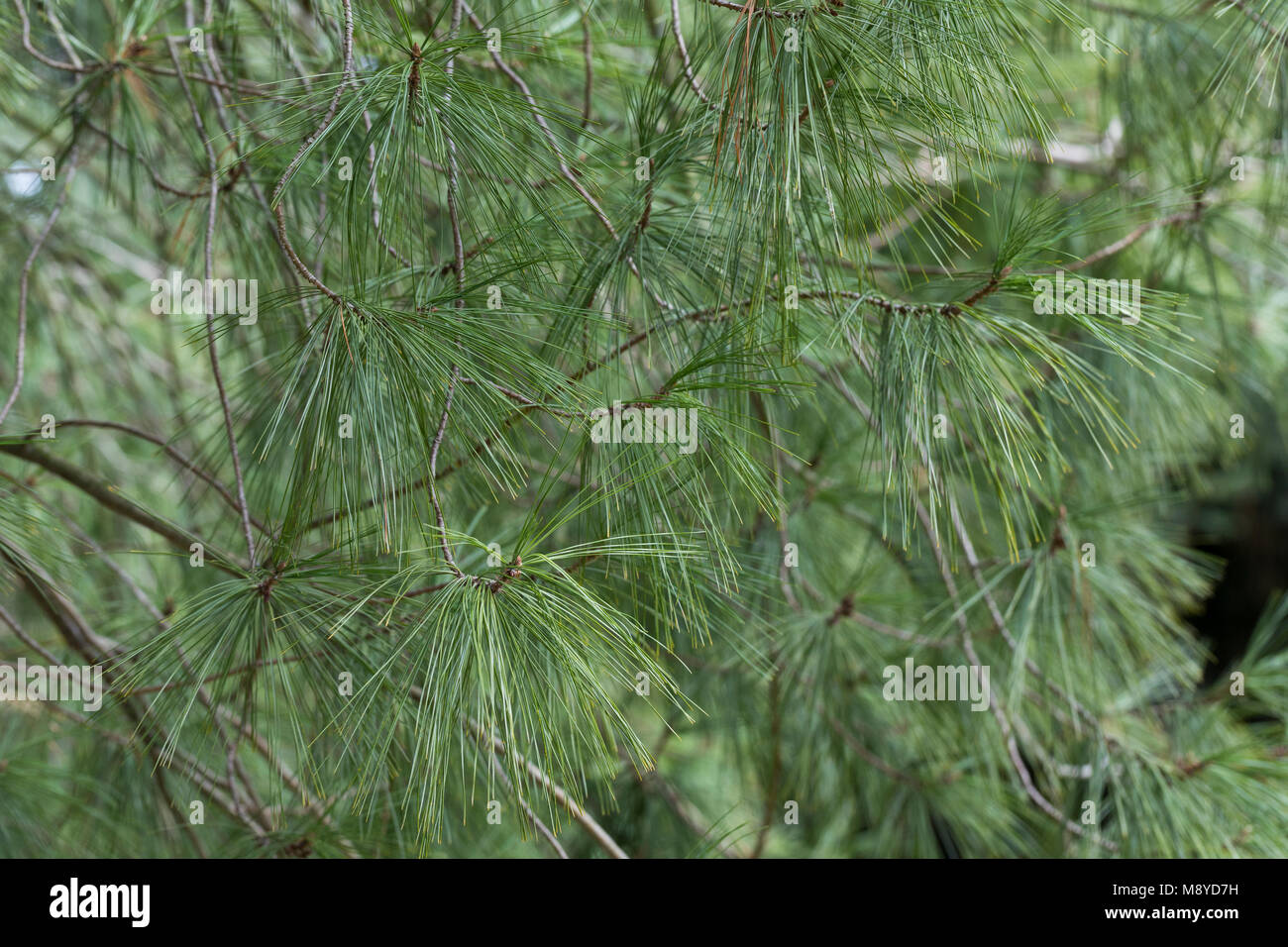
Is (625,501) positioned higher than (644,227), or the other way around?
(644,227)

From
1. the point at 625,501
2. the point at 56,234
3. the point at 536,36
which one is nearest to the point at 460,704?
the point at 625,501

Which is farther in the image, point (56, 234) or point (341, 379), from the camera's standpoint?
point (56, 234)

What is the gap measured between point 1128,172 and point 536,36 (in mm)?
884

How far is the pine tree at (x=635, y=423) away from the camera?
0.58 meters

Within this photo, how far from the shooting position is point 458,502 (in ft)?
2.79

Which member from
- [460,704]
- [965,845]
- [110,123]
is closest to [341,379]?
[460,704]

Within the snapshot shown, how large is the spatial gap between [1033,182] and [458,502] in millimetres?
1028

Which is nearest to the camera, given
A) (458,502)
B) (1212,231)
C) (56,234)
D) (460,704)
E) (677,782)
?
(460,704)

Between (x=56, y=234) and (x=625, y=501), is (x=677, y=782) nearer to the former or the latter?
(x=625, y=501)

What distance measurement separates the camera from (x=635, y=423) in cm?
62

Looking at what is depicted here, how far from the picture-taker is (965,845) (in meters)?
1.17

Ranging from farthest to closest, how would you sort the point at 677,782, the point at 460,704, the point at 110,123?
the point at 677,782 → the point at 110,123 → the point at 460,704

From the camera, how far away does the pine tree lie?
58 centimetres

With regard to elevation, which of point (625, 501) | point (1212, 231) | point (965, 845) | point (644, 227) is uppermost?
point (1212, 231)
